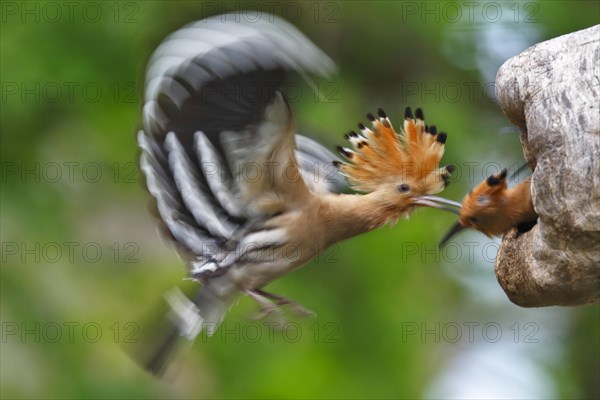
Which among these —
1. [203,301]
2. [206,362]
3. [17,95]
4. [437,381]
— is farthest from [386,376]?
[17,95]

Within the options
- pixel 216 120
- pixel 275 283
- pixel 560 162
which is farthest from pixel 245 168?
pixel 275 283

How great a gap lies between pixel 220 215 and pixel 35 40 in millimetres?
1506

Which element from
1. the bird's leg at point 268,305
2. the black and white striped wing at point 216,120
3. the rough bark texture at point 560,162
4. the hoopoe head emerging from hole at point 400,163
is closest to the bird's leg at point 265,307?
the bird's leg at point 268,305

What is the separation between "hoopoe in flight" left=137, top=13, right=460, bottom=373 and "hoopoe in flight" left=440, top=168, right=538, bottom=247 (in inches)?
11.6

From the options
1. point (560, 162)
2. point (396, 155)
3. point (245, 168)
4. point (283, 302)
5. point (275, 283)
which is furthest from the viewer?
point (275, 283)

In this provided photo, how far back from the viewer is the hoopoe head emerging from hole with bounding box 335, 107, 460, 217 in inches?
109

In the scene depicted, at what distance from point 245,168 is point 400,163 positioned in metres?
0.41

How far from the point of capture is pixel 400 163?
2.83 m

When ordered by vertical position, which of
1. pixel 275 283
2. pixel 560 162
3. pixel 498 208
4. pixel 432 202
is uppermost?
pixel 560 162

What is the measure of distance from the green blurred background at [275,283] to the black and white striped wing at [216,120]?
3.46 ft

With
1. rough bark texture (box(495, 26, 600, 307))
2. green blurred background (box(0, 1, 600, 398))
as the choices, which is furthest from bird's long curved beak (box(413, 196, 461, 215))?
green blurred background (box(0, 1, 600, 398))

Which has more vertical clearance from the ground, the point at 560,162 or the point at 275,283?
the point at 560,162

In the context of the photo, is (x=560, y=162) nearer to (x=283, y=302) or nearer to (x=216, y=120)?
(x=216, y=120)

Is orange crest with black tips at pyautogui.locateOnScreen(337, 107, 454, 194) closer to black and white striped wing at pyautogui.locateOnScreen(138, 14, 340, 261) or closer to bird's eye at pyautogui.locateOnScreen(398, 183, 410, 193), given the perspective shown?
bird's eye at pyautogui.locateOnScreen(398, 183, 410, 193)
